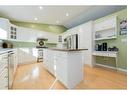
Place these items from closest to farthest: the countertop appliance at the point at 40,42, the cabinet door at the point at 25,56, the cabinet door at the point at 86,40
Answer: the cabinet door at the point at 86,40
the cabinet door at the point at 25,56
the countertop appliance at the point at 40,42

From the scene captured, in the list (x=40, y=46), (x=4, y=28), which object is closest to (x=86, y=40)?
(x=40, y=46)

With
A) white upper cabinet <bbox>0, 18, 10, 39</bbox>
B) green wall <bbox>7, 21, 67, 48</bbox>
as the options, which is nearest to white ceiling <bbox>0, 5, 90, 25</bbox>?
white upper cabinet <bbox>0, 18, 10, 39</bbox>

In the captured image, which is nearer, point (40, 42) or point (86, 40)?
point (86, 40)

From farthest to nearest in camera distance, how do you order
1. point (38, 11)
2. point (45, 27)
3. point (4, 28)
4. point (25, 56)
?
point (45, 27) < point (25, 56) < point (38, 11) < point (4, 28)

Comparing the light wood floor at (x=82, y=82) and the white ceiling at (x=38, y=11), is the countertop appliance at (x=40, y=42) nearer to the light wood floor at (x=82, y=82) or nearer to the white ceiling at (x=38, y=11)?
the white ceiling at (x=38, y=11)

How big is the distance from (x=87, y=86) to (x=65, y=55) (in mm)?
881


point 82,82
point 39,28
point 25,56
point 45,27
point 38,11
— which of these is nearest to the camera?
point 82,82

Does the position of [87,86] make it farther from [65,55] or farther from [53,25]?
[53,25]

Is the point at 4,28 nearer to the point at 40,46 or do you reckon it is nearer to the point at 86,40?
the point at 40,46

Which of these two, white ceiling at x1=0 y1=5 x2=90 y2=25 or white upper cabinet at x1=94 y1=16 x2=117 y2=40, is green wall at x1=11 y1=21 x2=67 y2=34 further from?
white upper cabinet at x1=94 y1=16 x2=117 y2=40

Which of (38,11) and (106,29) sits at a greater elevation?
(38,11)

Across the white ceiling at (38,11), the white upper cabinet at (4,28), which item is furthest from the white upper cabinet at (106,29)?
the white upper cabinet at (4,28)
